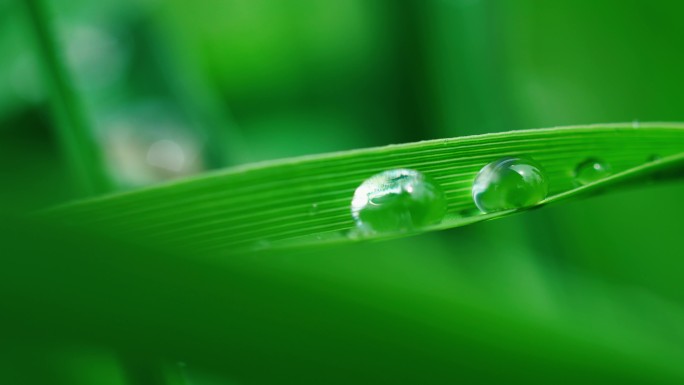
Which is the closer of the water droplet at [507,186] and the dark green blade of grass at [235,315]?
the dark green blade of grass at [235,315]

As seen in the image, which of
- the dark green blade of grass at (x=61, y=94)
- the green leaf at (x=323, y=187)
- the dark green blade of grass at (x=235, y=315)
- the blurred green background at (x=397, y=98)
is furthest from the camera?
the blurred green background at (x=397, y=98)

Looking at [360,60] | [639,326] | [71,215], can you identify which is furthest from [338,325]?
[360,60]

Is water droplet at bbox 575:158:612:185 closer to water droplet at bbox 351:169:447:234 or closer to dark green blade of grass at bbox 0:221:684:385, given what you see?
water droplet at bbox 351:169:447:234

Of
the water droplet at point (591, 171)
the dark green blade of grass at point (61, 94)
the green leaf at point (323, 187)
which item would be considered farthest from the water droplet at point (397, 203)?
the dark green blade of grass at point (61, 94)

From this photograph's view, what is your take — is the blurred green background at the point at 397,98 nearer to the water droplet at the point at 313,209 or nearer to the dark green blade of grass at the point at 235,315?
the water droplet at the point at 313,209

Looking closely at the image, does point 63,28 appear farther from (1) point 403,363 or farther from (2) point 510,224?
(1) point 403,363

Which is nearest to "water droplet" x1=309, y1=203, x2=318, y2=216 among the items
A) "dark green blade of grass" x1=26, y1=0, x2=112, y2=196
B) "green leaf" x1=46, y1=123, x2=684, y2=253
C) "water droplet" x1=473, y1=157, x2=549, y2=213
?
"green leaf" x1=46, y1=123, x2=684, y2=253
